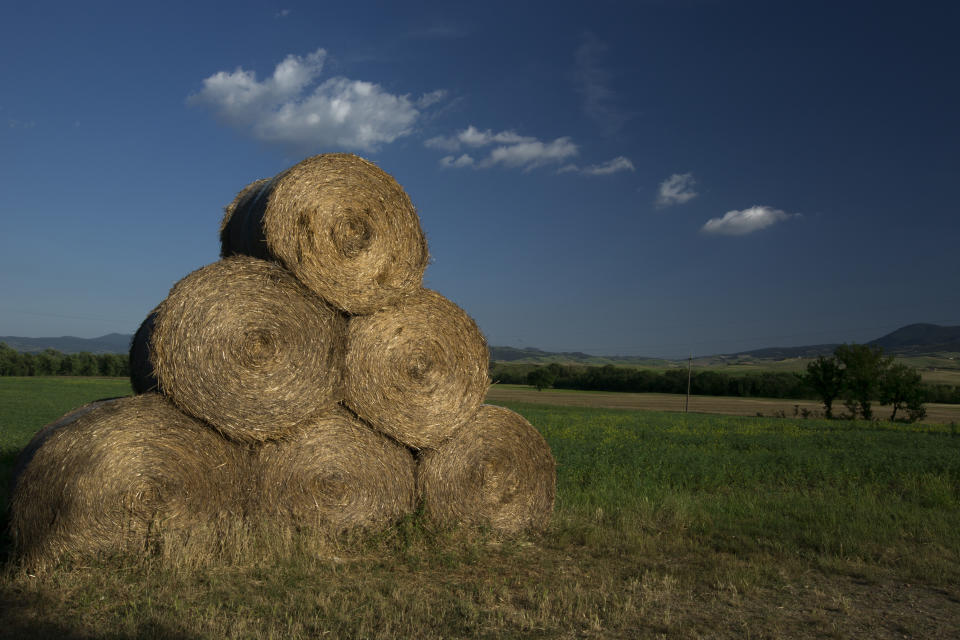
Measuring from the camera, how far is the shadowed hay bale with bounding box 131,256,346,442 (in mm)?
5418

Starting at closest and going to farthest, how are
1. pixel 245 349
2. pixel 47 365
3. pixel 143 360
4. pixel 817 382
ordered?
pixel 245 349, pixel 143 360, pixel 817 382, pixel 47 365

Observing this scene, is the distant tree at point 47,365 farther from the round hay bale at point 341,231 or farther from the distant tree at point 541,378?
the round hay bale at point 341,231

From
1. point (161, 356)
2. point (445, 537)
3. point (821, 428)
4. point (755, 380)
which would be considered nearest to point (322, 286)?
point (161, 356)

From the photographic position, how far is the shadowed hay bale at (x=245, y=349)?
213 inches

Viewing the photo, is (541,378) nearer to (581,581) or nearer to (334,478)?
(334,478)

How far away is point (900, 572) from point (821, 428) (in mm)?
25209

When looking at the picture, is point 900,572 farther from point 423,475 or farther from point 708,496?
point 423,475

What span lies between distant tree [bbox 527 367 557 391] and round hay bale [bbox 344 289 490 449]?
69.8m

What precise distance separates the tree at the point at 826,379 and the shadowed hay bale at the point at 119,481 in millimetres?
49214

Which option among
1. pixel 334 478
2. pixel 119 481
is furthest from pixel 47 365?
pixel 334 478

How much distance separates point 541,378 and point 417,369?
231ft

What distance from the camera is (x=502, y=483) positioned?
6.83 m

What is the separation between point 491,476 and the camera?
6750mm

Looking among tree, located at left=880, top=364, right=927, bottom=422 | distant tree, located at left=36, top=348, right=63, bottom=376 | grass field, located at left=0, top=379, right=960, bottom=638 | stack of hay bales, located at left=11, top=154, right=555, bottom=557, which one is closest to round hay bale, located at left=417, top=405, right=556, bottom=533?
stack of hay bales, located at left=11, top=154, right=555, bottom=557
